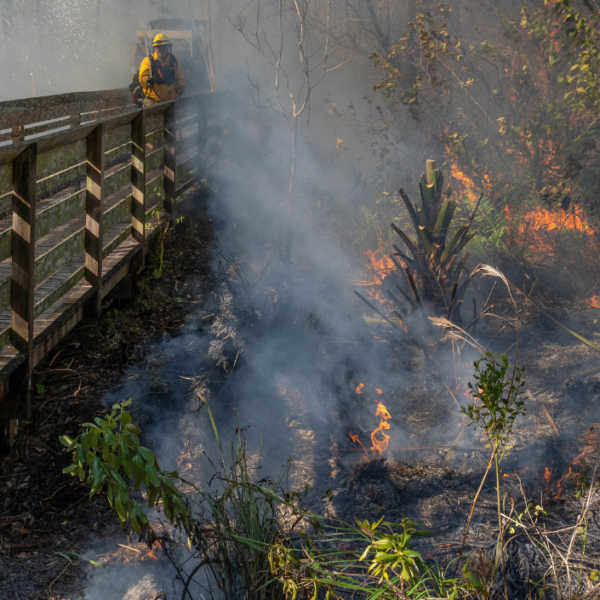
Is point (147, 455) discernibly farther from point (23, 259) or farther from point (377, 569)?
point (23, 259)

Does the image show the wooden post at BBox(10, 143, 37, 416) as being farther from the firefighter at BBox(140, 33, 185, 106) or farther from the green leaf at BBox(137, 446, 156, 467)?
the firefighter at BBox(140, 33, 185, 106)

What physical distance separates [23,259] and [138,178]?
7.65 ft

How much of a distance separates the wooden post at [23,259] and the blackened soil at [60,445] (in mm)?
483

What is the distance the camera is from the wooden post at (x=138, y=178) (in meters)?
4.90

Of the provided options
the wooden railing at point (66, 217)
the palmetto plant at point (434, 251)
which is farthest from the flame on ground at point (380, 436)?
the wooden railing at point (66, 217)

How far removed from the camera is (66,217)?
139 inches

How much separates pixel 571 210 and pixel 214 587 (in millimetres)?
6919

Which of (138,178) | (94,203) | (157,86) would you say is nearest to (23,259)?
(94,203)

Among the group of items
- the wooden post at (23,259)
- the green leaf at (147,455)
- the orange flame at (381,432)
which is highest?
the wooden post at (23,259)

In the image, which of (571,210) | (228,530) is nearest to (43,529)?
(228,530)

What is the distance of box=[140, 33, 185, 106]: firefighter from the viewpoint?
8289 mm

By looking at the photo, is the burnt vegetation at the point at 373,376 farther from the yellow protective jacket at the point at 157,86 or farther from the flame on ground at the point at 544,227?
the yellow protective jacket at the point at 157,86

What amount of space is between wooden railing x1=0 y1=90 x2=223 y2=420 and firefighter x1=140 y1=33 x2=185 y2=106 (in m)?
1.76

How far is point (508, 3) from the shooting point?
30.3 ft
